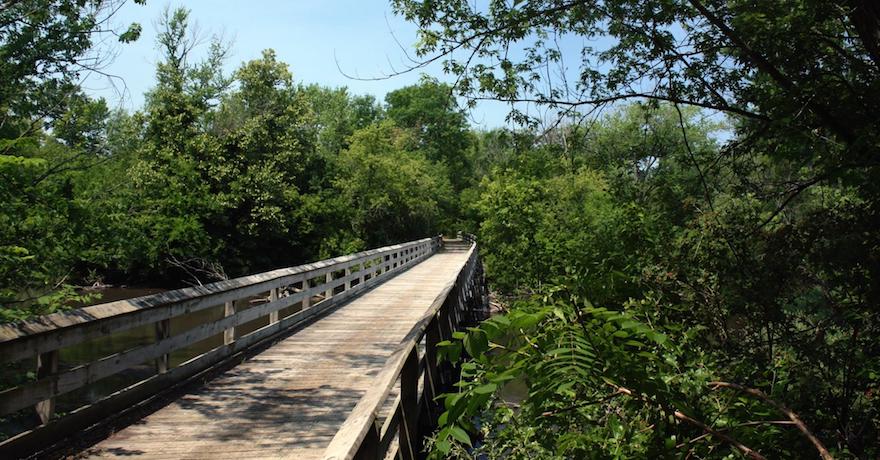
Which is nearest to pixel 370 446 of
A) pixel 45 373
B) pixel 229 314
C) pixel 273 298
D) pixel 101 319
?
pixel 45 373

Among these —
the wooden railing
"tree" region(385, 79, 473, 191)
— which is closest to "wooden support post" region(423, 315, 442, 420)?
the wooden railing

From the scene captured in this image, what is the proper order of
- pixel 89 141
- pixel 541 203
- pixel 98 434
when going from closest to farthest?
pixel 98 434, pixel 89 141, pixel 541 203

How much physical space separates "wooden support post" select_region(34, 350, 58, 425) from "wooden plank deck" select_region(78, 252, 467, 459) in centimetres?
41

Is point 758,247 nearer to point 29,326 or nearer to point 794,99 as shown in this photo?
point 794,99

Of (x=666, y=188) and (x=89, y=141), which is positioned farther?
(x=89, y=141)

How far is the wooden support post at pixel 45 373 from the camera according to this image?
4.44 meters

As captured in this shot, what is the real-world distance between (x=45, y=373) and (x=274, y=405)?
1.91 m

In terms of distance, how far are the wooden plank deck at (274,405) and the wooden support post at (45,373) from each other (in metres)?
0.41

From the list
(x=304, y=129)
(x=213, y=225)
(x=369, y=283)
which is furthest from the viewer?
(x=304, y=129)

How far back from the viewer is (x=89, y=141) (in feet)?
31.0

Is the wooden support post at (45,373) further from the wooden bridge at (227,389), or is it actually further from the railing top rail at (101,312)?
the railing top rail at (101,312)

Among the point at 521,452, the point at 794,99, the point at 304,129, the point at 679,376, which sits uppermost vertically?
the point at 304,129

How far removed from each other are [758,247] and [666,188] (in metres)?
1.21

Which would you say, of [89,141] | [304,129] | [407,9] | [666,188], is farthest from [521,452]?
[304,129]
